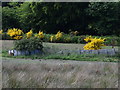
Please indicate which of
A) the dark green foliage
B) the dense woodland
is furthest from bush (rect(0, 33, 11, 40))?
the dark green foliage

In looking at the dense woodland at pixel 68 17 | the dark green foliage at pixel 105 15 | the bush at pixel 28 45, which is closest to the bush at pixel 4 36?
the dense woodland at pixel 68 17

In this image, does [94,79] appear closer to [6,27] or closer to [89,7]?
[89,7]

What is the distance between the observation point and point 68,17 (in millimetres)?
26906

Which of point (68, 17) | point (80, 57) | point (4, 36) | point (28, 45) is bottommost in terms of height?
point (80, 57)

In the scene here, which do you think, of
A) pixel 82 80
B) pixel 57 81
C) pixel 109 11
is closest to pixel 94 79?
pixel 82 80

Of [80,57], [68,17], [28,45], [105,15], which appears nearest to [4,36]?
[68,17]

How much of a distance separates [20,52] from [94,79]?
28.1 ft

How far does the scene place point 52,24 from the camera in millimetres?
27484

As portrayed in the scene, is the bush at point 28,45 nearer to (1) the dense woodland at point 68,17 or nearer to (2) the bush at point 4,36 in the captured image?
(2) the bush at point 4,36

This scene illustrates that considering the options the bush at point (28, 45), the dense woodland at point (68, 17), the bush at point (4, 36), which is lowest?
the bush at point (28, 45)

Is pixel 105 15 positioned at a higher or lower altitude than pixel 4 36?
higher

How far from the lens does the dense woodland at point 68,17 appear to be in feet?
84.1

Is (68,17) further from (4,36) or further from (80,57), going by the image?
(80,57)

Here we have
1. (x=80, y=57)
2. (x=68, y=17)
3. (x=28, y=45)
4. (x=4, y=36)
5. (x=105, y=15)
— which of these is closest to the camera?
(x=80, y=57)
